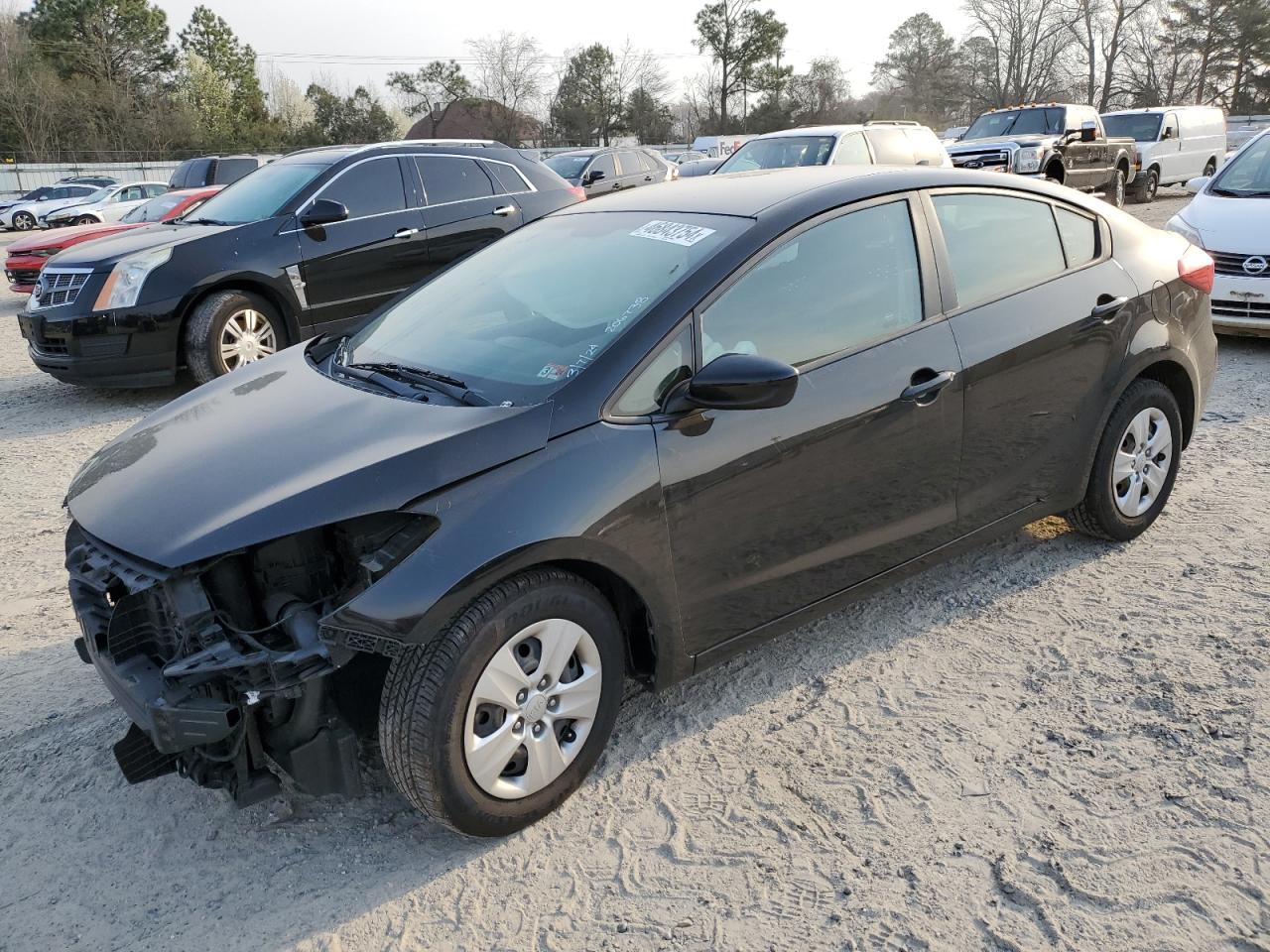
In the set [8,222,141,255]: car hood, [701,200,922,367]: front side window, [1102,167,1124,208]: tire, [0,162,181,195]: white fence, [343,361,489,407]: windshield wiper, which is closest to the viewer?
[343,361,489,407]: windshield wiper

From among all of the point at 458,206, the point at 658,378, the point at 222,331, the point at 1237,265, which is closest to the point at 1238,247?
the point at 1237,265

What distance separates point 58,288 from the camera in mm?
7488

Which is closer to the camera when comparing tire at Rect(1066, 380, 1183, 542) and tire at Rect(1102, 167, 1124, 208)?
tire at Rect(1066, 380, 1183, 542)

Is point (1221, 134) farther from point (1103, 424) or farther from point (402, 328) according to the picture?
point (402, 328)

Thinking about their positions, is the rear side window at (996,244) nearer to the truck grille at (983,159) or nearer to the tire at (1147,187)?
the truck grille at (983,159)

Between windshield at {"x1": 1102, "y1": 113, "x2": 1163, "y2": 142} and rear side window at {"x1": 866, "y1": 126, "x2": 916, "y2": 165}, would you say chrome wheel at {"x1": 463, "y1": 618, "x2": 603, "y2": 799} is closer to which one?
rear side window at {"x1": 866, "y1": 126, "x2": 916, "y2": 165}

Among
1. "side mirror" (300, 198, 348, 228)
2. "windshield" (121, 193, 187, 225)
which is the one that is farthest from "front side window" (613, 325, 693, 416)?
"windshield" (121, 193, 187, 225)

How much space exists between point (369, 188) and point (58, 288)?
2.43 meters

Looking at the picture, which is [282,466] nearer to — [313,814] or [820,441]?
[313,814]

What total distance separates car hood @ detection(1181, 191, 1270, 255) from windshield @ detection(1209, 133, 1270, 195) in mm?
256

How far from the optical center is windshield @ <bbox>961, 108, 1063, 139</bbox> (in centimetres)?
1881

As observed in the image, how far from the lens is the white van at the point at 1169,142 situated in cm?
2097

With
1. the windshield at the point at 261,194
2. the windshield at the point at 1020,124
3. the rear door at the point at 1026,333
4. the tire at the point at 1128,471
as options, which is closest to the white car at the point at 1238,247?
the tire at the point at 1128,471

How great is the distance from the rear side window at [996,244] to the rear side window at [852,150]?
9.48 m
